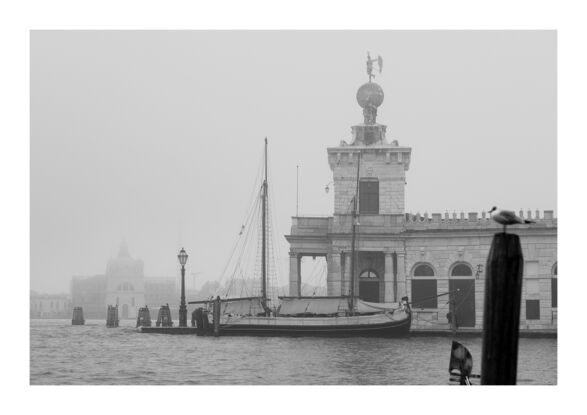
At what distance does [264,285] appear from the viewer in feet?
137

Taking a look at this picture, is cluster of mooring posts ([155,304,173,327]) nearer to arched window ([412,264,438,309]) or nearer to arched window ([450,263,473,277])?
arched window ([412,264,438,309])

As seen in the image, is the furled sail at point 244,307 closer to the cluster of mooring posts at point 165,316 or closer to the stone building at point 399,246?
the stone building at point 399,246

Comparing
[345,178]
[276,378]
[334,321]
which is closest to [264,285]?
[334,321]

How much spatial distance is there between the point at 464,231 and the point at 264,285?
806 cm

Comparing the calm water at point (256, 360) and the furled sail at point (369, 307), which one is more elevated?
the furled sail at point (369, 307)

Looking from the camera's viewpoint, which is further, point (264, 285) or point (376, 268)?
point (376, 268)

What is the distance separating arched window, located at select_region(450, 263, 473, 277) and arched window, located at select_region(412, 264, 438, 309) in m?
0.82

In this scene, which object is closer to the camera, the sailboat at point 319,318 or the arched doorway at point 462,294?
the sailboat at point 319,318

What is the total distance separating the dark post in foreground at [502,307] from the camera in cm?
1175

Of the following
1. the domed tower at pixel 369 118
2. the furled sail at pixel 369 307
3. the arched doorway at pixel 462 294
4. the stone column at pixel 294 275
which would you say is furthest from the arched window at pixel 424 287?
the domed tower at pixel 369 118

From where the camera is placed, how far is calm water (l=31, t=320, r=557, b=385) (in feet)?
80.8

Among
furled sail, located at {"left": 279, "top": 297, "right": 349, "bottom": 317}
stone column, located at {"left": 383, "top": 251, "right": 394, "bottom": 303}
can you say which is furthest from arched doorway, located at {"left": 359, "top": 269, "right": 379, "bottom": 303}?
furled sail, located at {"left": 279, "top": 297, "right": 349, "bottom": 317}

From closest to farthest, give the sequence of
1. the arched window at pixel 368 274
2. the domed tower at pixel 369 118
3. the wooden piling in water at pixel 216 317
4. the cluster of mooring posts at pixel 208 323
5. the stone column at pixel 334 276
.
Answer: the wooden piling in water at pixel 216 317 < the cluster of mooring posts at pixel 208 323 < the domed tower at pixel 369 118 < the stone column at pixel 334 276 < the arched window at pixel 368 274
